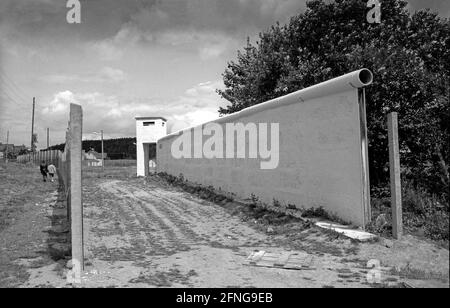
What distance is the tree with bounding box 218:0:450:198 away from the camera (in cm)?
785

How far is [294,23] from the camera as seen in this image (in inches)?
592

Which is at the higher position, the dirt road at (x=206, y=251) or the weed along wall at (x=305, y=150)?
the weed along wall at (x=305, y=150)

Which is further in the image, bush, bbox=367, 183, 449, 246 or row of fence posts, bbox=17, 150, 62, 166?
row of fence posts, bbox=17, 150, 62, 166

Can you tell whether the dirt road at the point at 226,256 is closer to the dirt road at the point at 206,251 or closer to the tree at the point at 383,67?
the dirt road at the point at 206,251

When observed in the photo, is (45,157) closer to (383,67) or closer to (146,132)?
→ (146,132)

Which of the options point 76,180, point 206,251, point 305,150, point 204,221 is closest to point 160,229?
point 204,221

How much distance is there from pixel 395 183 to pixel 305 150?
2.55 m

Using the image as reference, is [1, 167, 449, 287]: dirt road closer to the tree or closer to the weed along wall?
the weed along wall

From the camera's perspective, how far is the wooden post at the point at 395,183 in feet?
19.0

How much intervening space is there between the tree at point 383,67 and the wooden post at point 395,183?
1.56m

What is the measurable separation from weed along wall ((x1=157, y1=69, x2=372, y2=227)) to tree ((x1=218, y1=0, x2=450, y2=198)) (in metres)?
1.73

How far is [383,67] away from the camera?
365 inches

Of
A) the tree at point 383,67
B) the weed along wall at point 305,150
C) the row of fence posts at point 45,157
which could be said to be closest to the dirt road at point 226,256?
the weed along wall at point 305,150

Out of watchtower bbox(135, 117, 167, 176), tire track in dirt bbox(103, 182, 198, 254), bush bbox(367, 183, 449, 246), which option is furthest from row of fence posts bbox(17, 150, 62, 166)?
bush bbox(367, 183, 449, 246)
